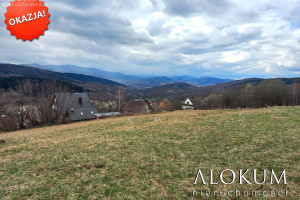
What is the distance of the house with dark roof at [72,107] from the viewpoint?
101 ft

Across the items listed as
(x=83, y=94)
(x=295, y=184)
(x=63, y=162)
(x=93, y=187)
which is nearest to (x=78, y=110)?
(x=83, y=94)

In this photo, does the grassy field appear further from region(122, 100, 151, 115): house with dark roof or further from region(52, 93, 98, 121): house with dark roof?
region(122, 100, 151, 115): house with dark roof

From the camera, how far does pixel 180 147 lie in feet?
25.6

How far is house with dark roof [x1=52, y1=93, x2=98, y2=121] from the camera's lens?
30.7 meters

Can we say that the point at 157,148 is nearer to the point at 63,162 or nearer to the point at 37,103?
the point at 63,162

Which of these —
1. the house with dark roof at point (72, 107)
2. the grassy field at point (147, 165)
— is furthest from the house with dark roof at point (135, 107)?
the grassy field at point (147, 165)

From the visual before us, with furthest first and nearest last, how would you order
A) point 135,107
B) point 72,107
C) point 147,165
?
1. point 135,107
2. point 72,107
3. point 147,165

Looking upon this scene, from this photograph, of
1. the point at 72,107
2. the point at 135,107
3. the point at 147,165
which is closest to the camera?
the point at 147,165

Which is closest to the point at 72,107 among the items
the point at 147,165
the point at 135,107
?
→ the point at 135,107

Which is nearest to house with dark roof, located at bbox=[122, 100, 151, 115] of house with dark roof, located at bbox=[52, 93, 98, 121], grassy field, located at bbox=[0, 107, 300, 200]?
house with dark roof, located at bbox=[52, 93, 98, 121]

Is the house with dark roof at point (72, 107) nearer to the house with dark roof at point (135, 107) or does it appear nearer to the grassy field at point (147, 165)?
the house with dark roof at point (135, 107)

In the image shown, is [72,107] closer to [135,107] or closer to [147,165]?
[135,107]

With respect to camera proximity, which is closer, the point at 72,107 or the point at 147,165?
the point at 147,165

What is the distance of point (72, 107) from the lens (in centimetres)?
3859
